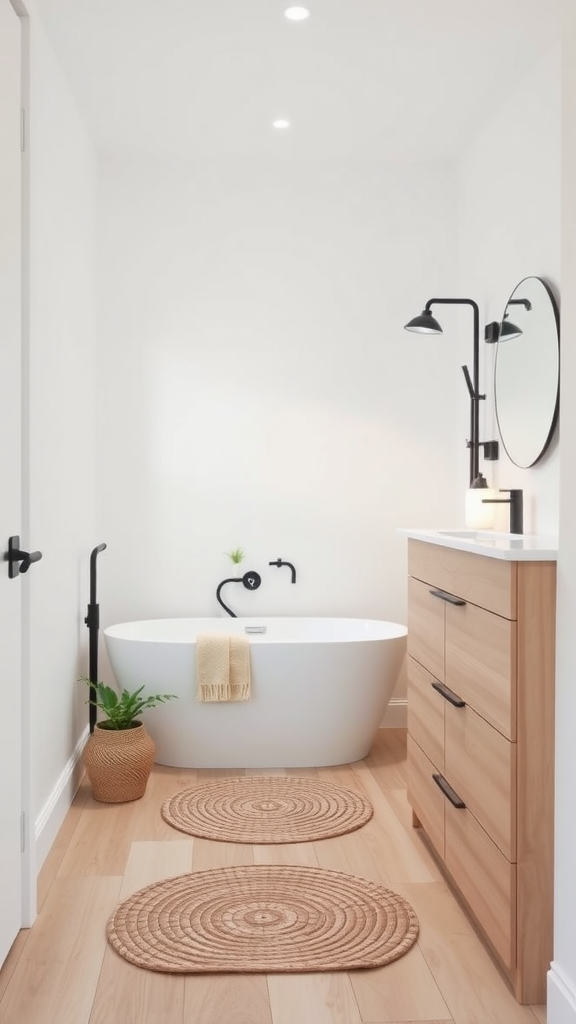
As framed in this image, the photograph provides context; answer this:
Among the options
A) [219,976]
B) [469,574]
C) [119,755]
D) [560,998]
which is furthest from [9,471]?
→ [560,998]

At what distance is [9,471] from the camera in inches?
90.4

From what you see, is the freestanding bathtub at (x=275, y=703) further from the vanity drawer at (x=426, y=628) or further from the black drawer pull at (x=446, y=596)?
the black drawer pull at (x=446, y=596)

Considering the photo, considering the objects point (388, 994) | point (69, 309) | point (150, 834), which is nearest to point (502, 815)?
point (388, 994)

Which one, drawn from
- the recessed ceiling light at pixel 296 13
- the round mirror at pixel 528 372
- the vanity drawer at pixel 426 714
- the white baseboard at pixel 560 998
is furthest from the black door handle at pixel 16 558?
the recessed ceiling light at pixel 296 13

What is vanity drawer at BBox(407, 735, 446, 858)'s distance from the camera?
279cm

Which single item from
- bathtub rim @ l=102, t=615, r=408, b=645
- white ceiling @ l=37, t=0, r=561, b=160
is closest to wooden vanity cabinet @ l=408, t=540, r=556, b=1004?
bathtub rim @ l=102, t=615, r=408, b=645

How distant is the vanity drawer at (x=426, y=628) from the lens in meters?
2.80

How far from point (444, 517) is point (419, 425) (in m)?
0.47

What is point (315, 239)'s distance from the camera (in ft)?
15.0

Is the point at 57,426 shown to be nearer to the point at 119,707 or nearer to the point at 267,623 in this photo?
the point at 119,707

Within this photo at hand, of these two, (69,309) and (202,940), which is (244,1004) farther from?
(69,309)

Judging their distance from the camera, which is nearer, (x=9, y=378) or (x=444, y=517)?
(x=9, y=378)

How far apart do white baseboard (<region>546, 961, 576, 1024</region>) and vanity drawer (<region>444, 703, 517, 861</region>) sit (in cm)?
24

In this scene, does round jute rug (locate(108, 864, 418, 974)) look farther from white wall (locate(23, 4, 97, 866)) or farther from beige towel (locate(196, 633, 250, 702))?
beige towel (locate(196, 633, 250, 702))
